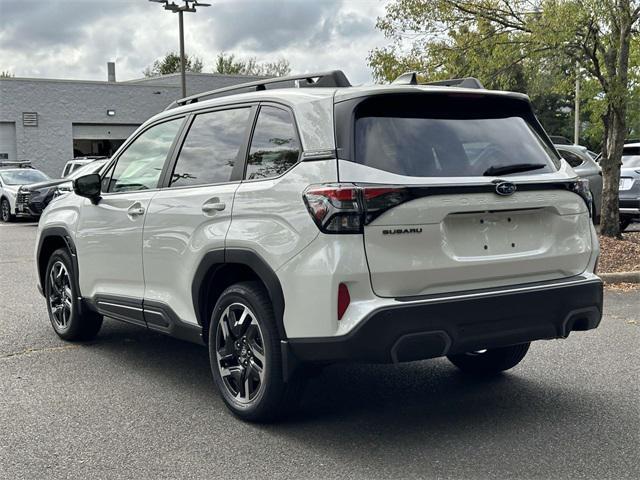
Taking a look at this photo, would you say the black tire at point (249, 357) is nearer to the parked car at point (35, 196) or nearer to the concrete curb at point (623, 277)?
the concrete curb at point (623, 277)

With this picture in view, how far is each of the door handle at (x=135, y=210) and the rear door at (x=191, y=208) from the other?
0.41ft

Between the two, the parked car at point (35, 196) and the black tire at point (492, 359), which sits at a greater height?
the parked car at point (35, 196)

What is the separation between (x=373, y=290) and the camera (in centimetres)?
402

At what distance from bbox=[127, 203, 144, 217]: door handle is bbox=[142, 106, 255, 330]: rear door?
126 millimetres

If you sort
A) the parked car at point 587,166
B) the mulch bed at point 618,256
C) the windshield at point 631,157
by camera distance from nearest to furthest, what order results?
the mulch bed at point 618,256, the windshield at point 631,157, the parked car at point 587,166

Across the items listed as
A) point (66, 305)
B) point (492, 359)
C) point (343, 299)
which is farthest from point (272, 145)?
point (66, 305)

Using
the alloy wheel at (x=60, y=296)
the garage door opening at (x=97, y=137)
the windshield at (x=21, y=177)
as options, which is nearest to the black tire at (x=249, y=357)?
the alloy wheel at (x=60, y=296)

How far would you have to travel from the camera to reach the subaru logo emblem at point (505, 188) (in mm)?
4340

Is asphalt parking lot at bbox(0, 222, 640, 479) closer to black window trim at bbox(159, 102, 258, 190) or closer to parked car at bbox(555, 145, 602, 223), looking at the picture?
black window trim at bbox(159, 102, 258, 190)

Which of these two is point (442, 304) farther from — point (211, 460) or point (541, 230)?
point (211, 460)

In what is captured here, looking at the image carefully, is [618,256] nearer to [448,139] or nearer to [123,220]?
[448,139]

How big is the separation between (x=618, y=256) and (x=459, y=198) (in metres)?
7.27

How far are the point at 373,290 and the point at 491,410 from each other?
4.43ft

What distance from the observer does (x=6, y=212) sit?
2164 centimetres
